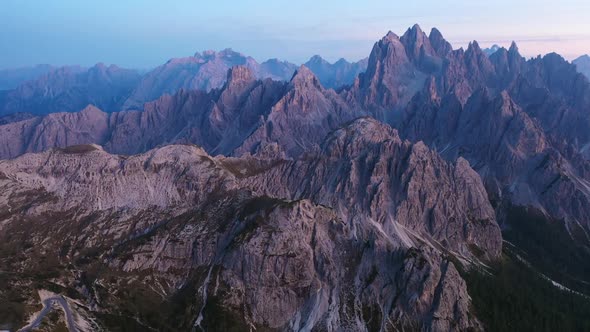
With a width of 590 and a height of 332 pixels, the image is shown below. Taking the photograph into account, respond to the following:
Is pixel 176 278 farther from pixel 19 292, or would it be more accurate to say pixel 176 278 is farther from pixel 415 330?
pixel 415 330

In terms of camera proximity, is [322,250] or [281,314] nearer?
[281,314]

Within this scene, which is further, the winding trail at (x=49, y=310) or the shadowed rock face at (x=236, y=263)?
the shadowed rock face at (x=236, y=263)

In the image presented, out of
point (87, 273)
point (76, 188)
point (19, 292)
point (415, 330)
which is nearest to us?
point (19, 292)

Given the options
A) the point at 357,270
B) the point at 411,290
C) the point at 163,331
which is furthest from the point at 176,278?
the point at 411,290

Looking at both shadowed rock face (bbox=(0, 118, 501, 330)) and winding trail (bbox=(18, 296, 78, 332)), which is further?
shadowed rock face (bbox=(0, 118, 501, 330))

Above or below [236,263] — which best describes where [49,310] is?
above

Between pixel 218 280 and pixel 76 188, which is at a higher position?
pixel 76 188

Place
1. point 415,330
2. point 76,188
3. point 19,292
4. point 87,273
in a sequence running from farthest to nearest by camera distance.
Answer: point 76,188
point 87,273
point 415,330
point 19,292

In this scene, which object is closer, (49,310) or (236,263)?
(49,310)
